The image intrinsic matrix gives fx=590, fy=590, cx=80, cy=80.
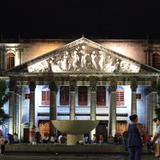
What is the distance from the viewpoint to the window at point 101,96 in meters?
69.2

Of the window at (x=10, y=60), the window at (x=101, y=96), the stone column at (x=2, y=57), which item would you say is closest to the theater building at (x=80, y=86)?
the window at (x=101, y=96)

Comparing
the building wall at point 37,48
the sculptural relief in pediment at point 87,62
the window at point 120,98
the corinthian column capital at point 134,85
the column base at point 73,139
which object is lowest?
the column base at point 73,139

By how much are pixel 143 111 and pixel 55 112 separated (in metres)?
10.5

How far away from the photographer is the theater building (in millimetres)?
63875

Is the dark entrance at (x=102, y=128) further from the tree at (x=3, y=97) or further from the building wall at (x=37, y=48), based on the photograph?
the tree at (x=3, y=97)

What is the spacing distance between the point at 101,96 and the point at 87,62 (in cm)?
689

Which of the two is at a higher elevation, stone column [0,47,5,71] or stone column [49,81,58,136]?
stone column [0,47,5,71]

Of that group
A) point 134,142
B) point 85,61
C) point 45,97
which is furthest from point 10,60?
Result: point 134,142

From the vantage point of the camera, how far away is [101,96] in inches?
2729

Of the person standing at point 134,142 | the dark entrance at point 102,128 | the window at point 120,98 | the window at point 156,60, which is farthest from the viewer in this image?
the window at point 156,60

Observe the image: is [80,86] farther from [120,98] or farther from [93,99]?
[120,98]

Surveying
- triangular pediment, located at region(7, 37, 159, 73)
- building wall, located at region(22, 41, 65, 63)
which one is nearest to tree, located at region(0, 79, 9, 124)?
triangular pediment, located at region(7, 37, 159, 73)

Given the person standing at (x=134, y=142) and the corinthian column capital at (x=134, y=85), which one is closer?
the person standing at (x=134, y=142)

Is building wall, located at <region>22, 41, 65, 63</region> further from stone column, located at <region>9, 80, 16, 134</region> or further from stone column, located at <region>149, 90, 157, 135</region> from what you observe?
stone column, located at <region>149, 90, 157, 135</region>
